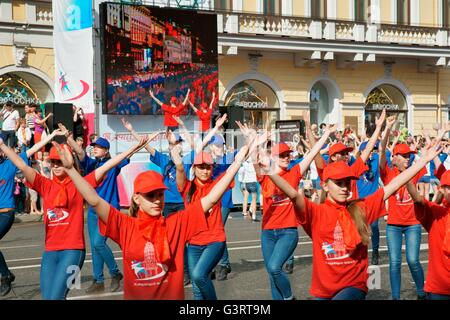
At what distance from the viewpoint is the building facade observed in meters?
26.2

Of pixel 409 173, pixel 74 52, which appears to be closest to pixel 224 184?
pixel 409 173

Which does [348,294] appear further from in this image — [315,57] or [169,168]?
[315,57]

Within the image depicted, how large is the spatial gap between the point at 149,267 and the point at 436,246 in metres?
2.53

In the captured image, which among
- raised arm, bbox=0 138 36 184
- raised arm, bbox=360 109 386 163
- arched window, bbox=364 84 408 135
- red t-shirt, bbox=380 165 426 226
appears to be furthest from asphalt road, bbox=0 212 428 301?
arched window, bbox=364 84 408 135

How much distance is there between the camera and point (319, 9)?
33125 millimetres

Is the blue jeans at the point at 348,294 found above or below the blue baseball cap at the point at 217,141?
below

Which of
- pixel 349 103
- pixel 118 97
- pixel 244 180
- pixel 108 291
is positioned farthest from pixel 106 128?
pixel 108 291

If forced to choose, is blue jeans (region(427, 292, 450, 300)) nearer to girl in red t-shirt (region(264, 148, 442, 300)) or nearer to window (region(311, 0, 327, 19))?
girl in red t-shirt (region(264, 148, 442, 300))

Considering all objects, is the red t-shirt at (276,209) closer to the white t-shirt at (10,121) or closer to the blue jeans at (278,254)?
the blue jeans at (278,254)

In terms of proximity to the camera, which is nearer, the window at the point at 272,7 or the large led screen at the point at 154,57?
the large led screen at the point at 154,57

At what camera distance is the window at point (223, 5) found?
29.8 metres

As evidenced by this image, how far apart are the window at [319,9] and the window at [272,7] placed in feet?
4.77

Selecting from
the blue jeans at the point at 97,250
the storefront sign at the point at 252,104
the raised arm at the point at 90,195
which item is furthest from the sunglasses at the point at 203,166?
the storefront sign at the point at 252,104
